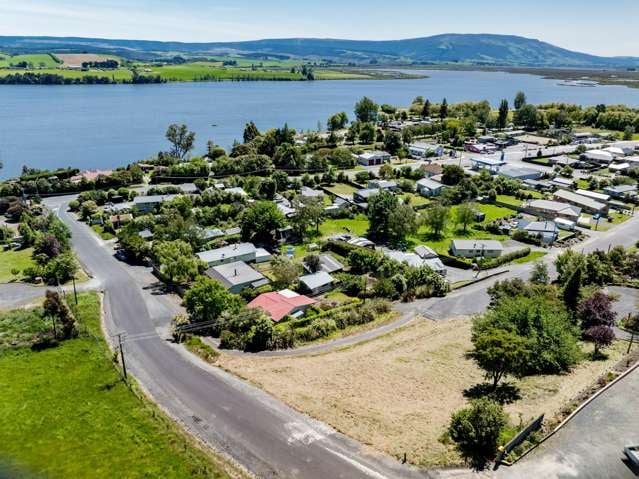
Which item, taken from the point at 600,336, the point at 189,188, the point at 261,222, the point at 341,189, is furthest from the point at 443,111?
the point at 600,336

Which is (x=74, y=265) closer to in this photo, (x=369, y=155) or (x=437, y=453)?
(x=437, y=453)

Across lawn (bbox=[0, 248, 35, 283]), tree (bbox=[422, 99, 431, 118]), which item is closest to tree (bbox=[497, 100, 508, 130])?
tree (bbox=[422, 99, 431, 118])

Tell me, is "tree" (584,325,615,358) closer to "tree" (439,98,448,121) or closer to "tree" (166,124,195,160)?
"tree" (166,124,195,160)

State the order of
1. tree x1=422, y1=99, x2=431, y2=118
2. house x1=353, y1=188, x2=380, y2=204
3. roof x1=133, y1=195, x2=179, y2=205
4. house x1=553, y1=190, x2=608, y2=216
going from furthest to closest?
tree x1=422, y1=99, x2=431, y2=118 < house x1=353, y1=188, x2=380, y2=204 < house x1=553, y1=190, x2=608, y2=216 < roof x1=133, y1=195, x2=179, y2=205

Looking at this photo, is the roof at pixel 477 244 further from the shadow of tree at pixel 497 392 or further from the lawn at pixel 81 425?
the lawn at pixel 81 425

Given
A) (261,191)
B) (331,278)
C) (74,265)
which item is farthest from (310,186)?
(74,265)

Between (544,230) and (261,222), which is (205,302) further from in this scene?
(544,230)

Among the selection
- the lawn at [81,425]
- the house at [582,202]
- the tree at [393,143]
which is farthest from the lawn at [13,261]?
the tree at [393,143]
